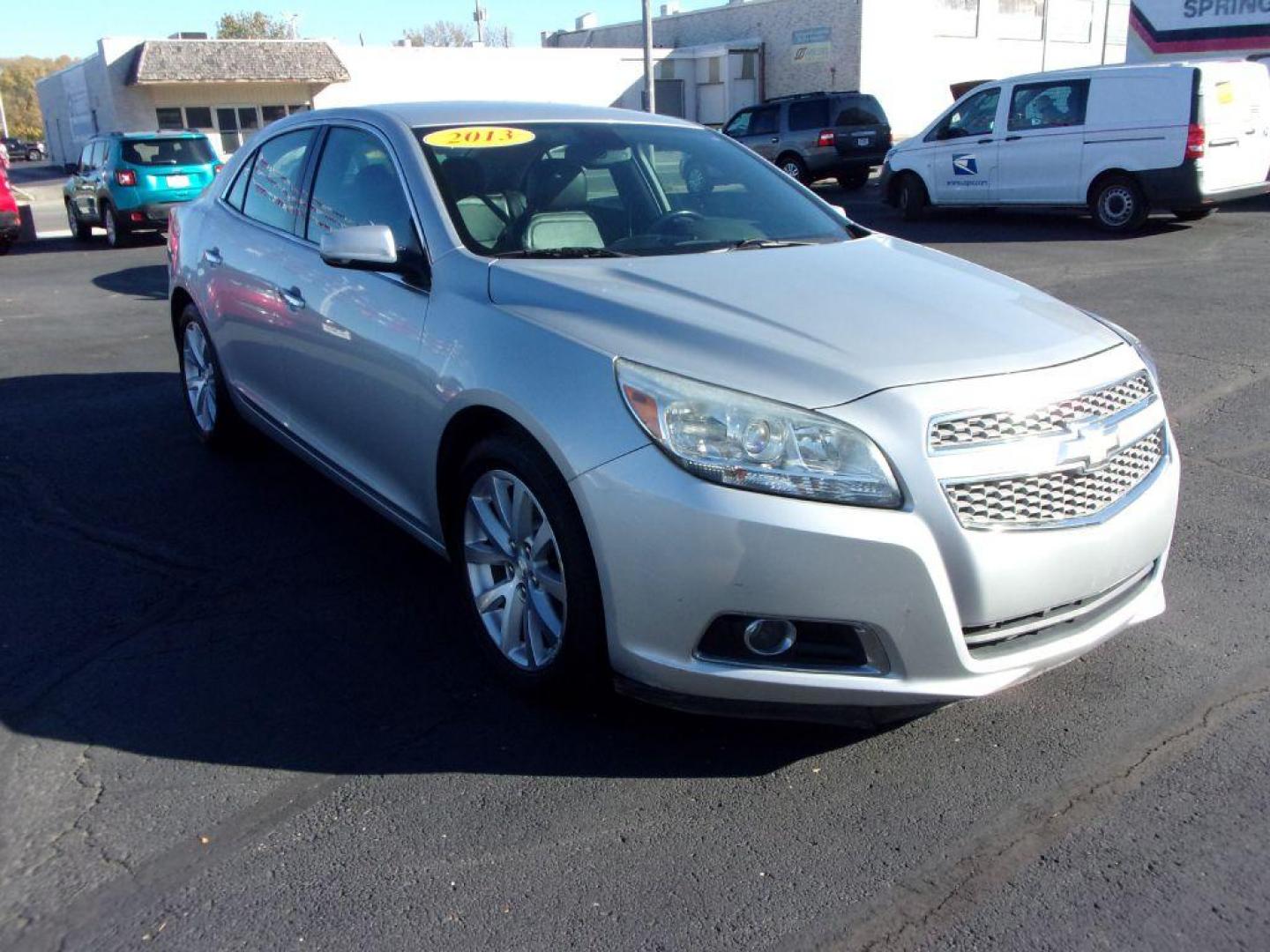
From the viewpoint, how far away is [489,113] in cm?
454

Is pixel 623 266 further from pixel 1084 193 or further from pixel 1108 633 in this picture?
pixel 1084 193

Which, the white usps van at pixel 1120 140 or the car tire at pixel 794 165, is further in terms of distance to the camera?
the car tire at pixel 794 165

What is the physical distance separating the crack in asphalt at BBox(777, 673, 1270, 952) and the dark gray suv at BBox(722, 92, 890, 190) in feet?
68.4

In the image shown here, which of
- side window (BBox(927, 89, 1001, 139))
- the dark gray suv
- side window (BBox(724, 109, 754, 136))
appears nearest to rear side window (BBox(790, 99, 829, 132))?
the dark gray suv

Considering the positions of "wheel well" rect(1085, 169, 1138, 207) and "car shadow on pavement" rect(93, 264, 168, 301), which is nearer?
"car shadow on pavement" rect(93, 264, 168, 301)

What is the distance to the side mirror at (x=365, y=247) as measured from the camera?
12.3ft

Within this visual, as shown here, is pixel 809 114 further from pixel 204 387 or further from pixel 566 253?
pixel 566 253

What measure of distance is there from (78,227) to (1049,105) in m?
15.1

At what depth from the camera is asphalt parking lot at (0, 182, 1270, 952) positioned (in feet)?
8.56

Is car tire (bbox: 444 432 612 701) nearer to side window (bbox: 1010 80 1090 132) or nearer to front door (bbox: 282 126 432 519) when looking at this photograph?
front door (bbox: 282 126 432 519)

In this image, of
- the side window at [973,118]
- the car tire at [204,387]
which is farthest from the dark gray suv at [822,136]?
the car tire at [204,387]

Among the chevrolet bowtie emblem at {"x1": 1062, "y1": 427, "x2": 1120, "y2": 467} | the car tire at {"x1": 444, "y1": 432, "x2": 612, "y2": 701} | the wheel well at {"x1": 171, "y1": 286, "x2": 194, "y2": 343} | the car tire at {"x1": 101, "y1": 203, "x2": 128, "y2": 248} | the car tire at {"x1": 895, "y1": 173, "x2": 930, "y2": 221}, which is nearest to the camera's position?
the chevrolet bowtie emblem at {"x1": 1062, "y1": 427, "x2": 1120, "y2": 467}

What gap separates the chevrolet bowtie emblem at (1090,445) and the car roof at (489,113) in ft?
7.55

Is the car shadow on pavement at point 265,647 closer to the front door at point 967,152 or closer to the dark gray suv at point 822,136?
the front door at point 967,152
